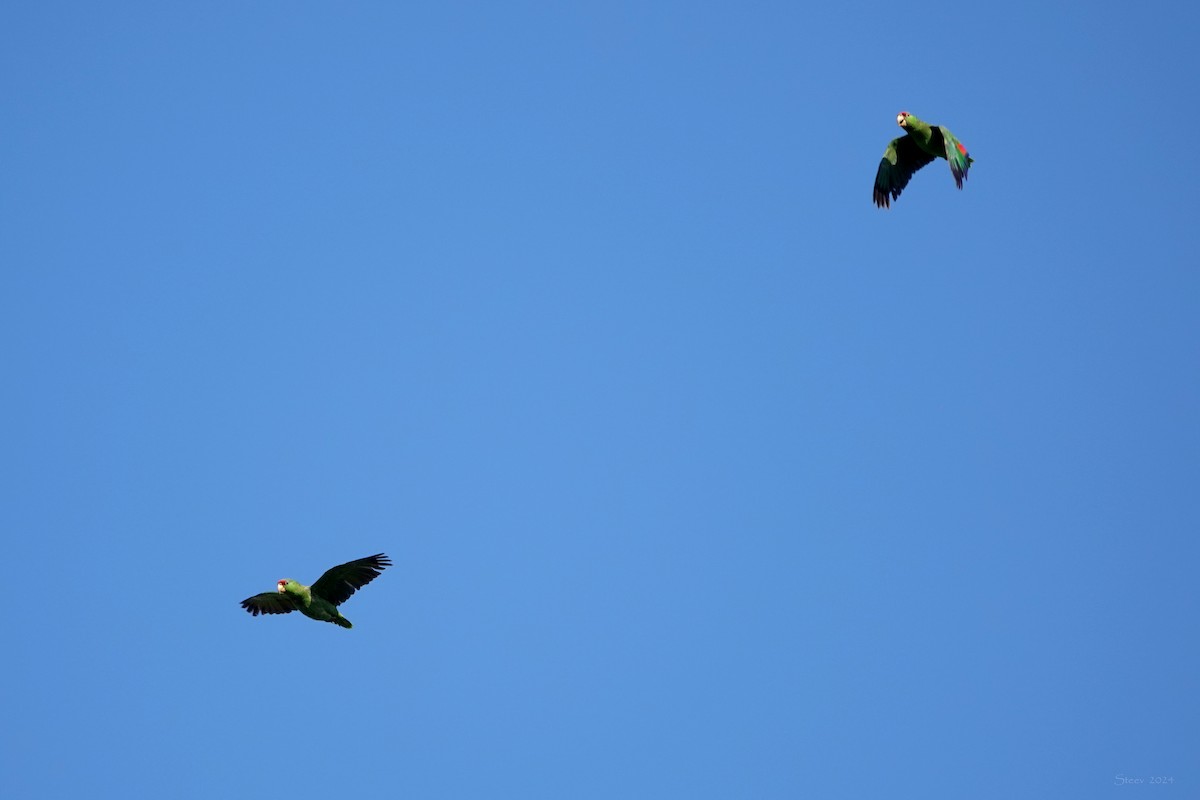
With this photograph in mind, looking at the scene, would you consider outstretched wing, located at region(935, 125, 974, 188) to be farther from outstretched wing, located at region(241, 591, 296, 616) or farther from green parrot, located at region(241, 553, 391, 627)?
outstretched wing, located at region(241, 591, 296, 616)

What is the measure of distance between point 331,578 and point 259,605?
195cm

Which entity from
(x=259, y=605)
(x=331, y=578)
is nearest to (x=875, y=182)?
(x=331, y=578)

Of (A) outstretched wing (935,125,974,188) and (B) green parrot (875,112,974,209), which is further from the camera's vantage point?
(B) green parrot (875,112,974,209)

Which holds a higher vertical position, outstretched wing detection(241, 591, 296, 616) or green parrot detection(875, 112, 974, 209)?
Result: green parrot detection(875, 112, 974, 209)

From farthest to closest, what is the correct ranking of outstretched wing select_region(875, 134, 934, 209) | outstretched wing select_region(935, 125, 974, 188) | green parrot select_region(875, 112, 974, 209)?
outstretched wing select_region(875, 134, 934, 209), green parrot select_region(875, 112, 974, 209), outstretched wing select_region(935, 125, 974, 188)

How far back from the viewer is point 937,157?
90.0ft

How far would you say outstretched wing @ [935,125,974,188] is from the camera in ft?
80.3

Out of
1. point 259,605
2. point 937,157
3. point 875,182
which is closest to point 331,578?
point 259,605

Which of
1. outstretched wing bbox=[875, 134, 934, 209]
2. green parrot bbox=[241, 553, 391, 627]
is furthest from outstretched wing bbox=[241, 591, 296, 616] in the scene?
outstretched wing bbox=[875, 134, 934, 209]

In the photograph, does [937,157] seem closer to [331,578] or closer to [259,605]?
[331,578]

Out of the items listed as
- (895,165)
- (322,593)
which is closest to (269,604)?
(322,593)

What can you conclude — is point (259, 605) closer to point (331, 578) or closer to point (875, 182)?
point (331, 578)

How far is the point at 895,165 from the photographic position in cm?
2762

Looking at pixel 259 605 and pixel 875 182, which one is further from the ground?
pixel 875 182
